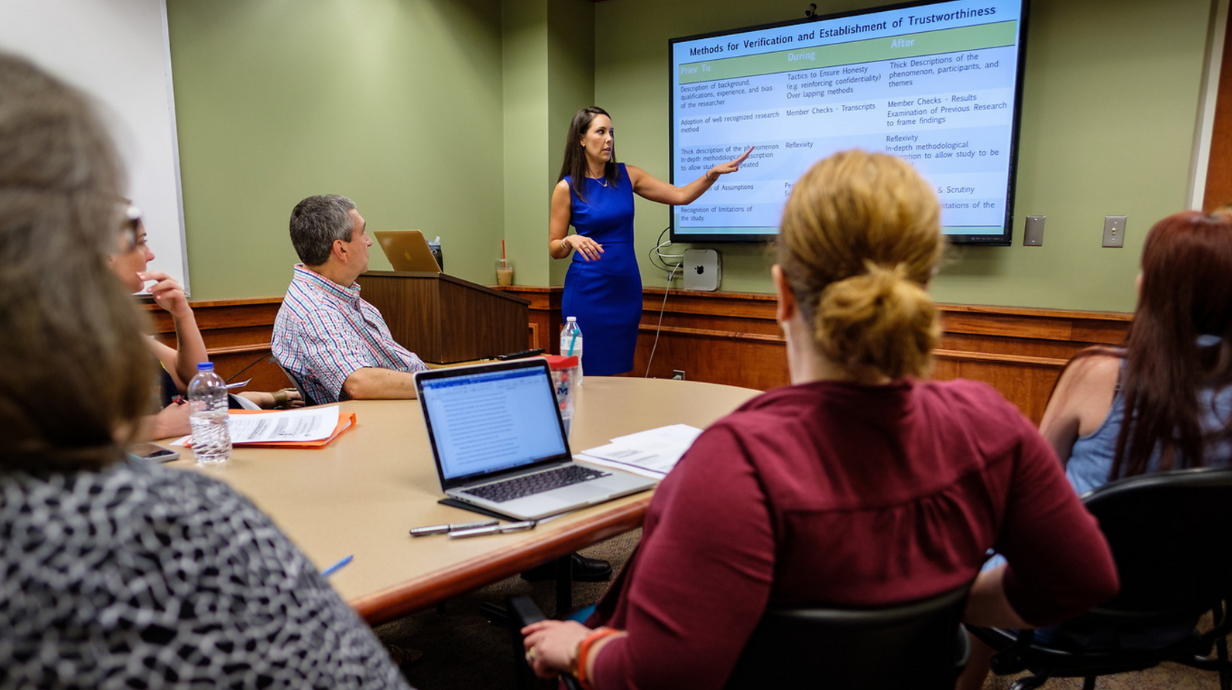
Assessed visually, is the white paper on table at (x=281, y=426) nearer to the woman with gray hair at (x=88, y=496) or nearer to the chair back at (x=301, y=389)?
the chair back at (x=301, y=389)

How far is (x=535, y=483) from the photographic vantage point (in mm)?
1307

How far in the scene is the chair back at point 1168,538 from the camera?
1065 millimetres

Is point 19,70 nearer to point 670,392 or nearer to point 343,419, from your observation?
point 343,419

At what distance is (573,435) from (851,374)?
0.96 metres

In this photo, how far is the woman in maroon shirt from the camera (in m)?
0.72

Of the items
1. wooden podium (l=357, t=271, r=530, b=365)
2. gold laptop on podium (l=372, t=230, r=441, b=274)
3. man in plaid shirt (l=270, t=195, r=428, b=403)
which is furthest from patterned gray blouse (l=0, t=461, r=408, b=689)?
gold laptop on podium (l=372, t=230, r=441, b=274)

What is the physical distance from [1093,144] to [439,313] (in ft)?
9.23

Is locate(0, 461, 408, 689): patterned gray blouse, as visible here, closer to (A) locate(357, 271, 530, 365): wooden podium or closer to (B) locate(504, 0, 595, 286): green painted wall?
(A) locate(357, 271, 530, 365): wooden podium

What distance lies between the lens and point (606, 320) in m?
3.57

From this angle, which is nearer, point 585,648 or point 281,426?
point 585,648

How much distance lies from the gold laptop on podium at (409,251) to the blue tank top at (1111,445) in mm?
2244

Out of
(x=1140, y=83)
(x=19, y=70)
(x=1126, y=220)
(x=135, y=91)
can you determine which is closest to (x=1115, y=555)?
(x=19, y=70)

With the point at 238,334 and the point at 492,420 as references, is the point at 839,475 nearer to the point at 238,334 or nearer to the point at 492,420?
the point at 492,420

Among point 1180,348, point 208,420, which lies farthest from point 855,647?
point 208,420
